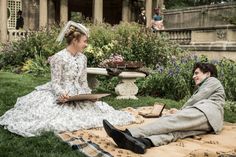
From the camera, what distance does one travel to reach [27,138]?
6.43m

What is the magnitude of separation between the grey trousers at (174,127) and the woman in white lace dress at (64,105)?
125cm

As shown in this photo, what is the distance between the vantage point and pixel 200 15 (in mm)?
23719

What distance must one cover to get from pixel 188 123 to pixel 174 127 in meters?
0.25

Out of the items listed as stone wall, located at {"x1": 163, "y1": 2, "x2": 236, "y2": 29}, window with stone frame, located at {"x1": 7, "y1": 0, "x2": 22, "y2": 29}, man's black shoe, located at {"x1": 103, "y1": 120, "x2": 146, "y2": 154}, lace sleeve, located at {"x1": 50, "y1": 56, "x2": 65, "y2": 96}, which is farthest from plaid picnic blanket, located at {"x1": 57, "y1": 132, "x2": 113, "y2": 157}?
window with stone frame, located at {"x1": 7, "y1": 0, "x2": 22, "y2": 29}

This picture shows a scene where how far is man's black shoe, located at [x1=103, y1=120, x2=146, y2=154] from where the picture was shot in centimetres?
561

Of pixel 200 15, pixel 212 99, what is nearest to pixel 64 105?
pixel 212 99

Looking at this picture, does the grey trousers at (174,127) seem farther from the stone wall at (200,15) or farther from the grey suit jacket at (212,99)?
the stone wall at (200,15)

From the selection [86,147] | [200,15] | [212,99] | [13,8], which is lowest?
[86,147]

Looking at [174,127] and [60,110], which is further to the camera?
[60,110]

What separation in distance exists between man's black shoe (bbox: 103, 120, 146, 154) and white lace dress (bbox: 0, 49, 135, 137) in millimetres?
1181

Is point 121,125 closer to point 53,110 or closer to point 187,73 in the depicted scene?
point 53,110

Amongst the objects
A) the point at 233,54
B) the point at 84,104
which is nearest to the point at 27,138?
the point at 84,104

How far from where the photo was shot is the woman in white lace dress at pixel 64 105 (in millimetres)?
6875

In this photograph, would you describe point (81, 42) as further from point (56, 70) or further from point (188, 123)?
point (188, 123)
